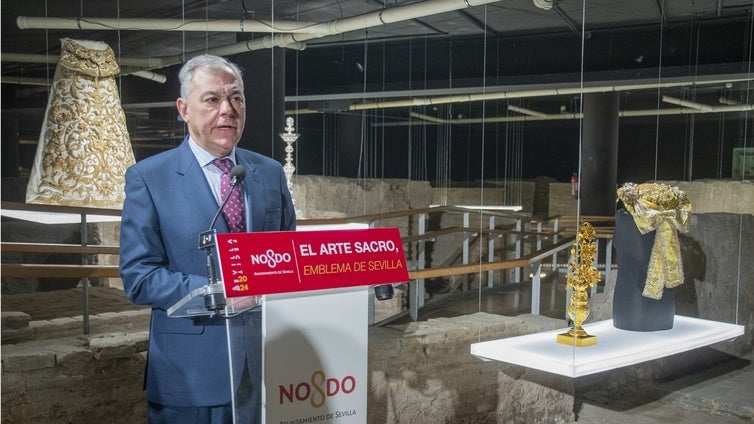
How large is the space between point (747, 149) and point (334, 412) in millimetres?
2995

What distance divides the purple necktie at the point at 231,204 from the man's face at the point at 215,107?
58 millimetres

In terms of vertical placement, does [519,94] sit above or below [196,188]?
above

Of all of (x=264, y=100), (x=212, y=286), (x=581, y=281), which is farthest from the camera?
(x=581, y=281)

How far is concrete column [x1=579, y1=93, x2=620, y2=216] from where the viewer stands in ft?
10.3

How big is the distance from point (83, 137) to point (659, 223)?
252cm

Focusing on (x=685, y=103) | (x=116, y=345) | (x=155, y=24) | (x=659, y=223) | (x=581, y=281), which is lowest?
(x=116, y=345)

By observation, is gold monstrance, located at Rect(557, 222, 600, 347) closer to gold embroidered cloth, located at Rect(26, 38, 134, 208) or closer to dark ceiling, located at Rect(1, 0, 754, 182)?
dark ceiling, located at Rect(1, 0, 754, 182)

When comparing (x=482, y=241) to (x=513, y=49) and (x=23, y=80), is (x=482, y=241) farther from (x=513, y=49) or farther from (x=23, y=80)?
(x=23, y=80)

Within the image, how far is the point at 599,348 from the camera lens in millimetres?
2869

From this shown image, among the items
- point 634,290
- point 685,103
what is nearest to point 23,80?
point 634,290

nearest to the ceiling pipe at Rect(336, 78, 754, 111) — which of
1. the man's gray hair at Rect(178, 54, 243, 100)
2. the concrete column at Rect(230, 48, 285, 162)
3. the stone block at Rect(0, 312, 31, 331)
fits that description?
the concrete column at Rect(230, 48, 285, 162)

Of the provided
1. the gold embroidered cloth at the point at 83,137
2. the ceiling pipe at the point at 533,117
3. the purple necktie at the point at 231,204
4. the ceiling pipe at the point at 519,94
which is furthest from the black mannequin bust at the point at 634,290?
the gold embroidered cloth at the point at 83,137

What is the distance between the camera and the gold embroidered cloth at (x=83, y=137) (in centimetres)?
207

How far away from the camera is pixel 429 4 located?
10.1 ft
